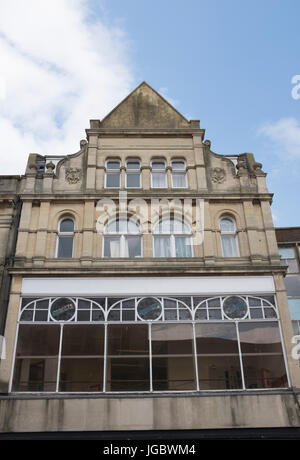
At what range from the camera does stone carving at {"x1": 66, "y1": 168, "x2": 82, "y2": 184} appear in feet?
58.8

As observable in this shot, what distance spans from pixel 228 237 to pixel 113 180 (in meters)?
5.52

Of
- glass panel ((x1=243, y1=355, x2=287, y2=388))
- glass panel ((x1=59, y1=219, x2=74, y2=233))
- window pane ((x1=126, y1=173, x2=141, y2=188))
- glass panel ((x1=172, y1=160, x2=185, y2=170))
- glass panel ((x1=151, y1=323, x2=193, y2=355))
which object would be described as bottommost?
glass panel ((x1=243, y1=355, x2=287, y2=388))

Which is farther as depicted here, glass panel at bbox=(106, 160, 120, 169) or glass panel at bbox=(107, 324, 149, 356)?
glass panel at bbox=(106, 160, 120, 169)

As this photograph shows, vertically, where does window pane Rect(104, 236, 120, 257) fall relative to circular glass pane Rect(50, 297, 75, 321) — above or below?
above

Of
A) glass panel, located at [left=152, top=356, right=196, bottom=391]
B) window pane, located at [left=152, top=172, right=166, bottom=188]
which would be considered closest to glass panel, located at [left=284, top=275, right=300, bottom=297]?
glass panel, located at [left=152, top=356, right=196, bottom=391]

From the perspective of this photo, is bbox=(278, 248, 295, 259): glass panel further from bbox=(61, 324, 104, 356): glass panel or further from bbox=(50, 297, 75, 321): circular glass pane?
bbox=(50, 297, 75, 321): circular glass pane

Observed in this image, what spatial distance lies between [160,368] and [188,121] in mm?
11345

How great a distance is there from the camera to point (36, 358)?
14.1 m

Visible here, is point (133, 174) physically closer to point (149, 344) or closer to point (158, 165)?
point (158, 165)

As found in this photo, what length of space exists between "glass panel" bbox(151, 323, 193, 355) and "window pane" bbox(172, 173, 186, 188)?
6378 millimetres

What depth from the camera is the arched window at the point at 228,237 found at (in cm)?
1655

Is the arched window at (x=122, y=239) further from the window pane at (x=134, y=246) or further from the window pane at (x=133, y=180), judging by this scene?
the window pane at (x=133, y=180)

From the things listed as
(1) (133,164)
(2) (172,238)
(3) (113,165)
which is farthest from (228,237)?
(3) (113,165)

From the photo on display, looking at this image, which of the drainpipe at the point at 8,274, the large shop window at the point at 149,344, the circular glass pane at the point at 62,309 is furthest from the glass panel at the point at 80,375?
the drainpipe at the point at 8,274
